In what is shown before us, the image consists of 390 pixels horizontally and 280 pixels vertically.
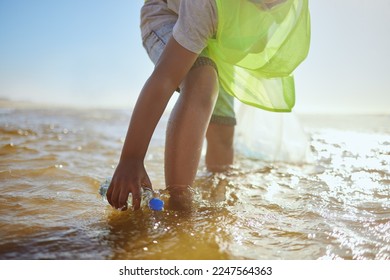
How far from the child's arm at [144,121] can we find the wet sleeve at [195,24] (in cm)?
2

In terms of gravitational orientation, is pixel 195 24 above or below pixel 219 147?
above

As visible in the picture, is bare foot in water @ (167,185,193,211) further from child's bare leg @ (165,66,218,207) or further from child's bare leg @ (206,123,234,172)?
child's bare leg @ (206,123,234,172)

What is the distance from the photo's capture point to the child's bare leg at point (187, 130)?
3.30ft

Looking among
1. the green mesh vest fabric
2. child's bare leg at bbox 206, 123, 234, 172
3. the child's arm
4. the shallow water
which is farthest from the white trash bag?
the child's arm

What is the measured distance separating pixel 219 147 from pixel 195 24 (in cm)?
74

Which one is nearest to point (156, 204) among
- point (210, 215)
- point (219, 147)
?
point (210, 215)

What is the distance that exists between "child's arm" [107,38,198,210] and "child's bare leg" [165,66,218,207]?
0.09 meters

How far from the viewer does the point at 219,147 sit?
63.7 inches

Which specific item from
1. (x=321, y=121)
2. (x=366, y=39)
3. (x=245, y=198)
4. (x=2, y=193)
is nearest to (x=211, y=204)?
(x=245, y=198)

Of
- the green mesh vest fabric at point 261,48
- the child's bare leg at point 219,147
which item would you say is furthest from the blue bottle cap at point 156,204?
the child's bare leg at point 219,147

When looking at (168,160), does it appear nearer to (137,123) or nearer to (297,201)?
(137,123)

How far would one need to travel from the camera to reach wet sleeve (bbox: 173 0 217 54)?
934 mm

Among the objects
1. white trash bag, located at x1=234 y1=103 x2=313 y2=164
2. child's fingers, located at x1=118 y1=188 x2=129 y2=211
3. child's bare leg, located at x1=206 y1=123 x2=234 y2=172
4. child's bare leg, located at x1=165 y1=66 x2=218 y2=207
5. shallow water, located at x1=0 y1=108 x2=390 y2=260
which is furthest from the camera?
white trash bag, located at x1=234 y1=103 x2=313 y2=164

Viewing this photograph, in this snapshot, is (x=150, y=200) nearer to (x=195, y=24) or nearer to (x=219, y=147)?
(x=195, y=24)
